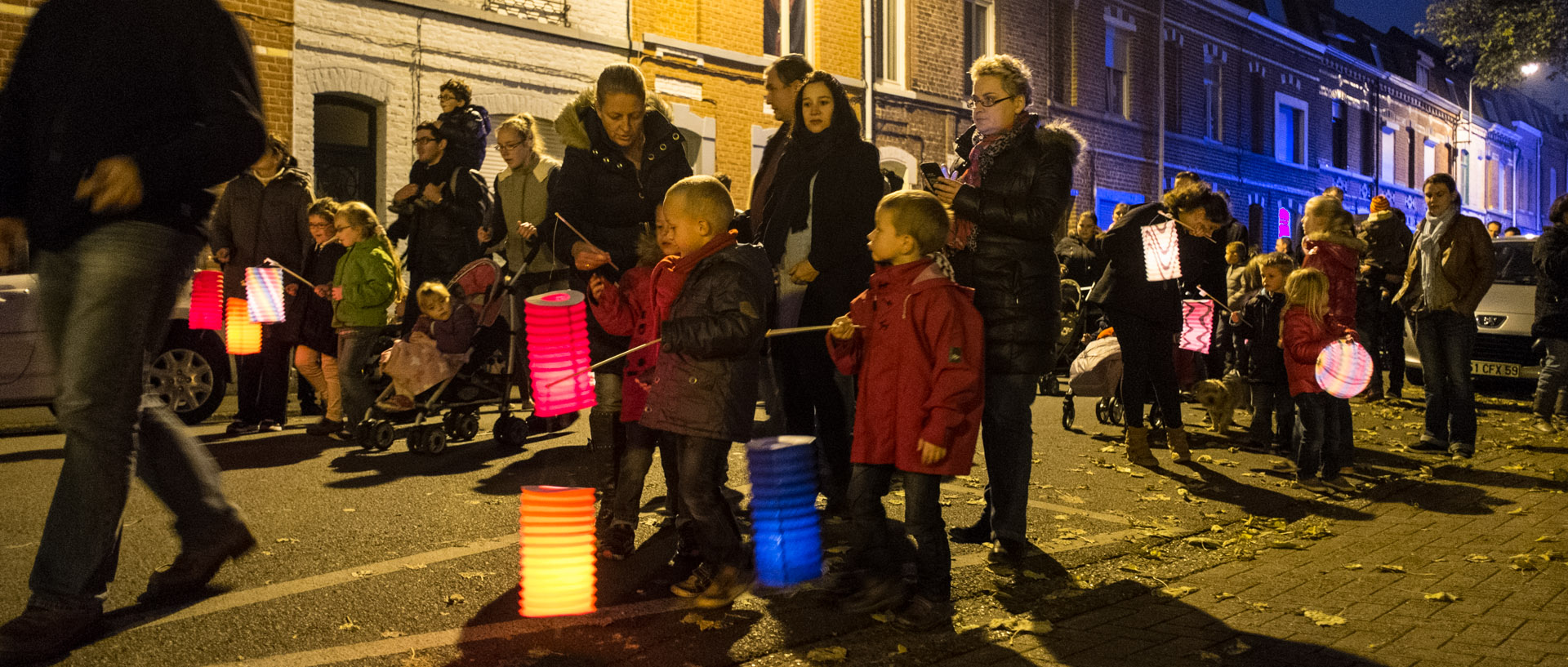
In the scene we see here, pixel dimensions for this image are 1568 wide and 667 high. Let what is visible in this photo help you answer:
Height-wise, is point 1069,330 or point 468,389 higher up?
point 1069,330

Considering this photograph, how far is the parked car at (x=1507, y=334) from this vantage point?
1330 centimetres

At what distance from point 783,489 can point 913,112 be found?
19.5m

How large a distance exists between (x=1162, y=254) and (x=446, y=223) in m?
5.27

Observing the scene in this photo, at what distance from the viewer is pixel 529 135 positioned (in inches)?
338

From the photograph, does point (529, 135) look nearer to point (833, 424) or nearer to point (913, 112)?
point (833, 424)

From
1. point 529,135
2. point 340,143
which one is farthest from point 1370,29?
point 529,135

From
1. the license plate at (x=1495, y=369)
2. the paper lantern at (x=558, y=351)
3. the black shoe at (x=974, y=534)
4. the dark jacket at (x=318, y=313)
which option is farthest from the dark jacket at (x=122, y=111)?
the license plate at (x=1495, y=369)

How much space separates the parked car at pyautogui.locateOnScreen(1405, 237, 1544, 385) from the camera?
1330 centimetres

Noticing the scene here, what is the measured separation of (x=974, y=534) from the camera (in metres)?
5.52

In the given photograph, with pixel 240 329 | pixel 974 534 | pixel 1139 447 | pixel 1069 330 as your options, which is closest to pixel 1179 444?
pixel 1139 447

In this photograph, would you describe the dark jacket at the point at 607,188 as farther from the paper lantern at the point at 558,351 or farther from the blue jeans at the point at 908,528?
the blue jeans at the point at 908,528

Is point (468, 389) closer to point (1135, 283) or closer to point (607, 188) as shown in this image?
point (607, 188)

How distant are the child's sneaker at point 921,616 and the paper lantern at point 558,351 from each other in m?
1.48

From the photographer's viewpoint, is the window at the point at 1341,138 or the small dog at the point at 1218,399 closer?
the small dog at the point at 1218,399
